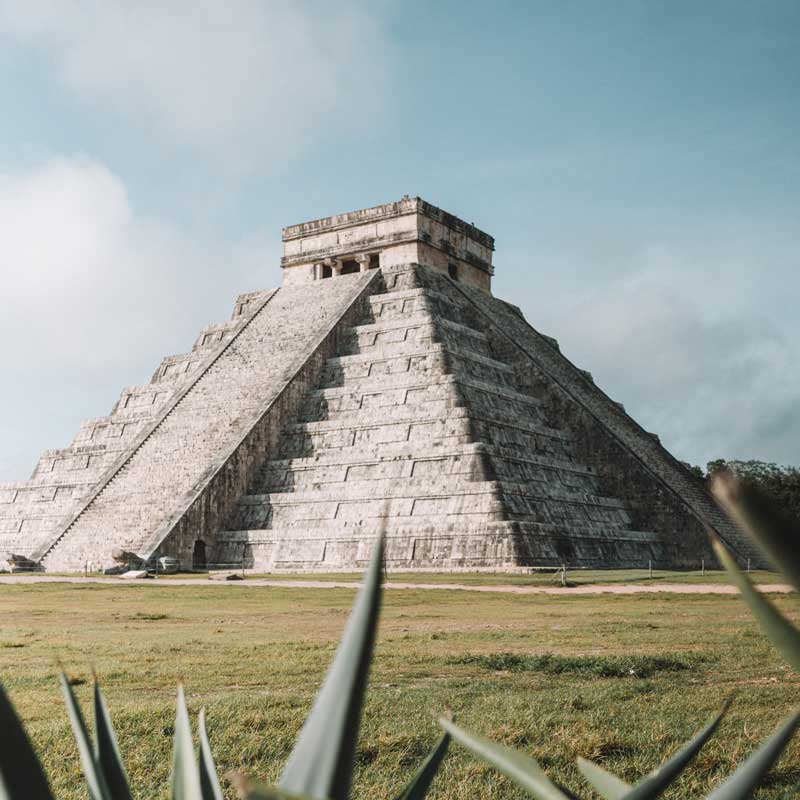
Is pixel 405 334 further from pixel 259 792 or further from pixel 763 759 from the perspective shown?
pixel 259 792

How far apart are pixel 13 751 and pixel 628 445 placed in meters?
25.9

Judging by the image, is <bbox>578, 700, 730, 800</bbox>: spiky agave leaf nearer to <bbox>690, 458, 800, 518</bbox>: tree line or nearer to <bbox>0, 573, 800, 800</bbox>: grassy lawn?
<bbox>0, 573, 800, 800</bbox>: grassy lawn

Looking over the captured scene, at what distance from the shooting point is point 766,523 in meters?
0.80

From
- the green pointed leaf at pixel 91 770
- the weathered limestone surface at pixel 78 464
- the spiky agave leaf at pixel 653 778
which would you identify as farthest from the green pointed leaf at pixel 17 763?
the weathered limestone surface at pixel 78 464

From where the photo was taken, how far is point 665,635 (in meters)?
9.16

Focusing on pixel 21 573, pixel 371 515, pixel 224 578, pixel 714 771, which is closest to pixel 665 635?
pixel 714 771

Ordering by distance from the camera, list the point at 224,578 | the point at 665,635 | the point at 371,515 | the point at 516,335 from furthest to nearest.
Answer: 1. the point at 516,335
2. the point at 371,515
3. the point at 224,578
4. the point at 665,635

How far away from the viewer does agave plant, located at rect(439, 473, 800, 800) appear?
2.63ft

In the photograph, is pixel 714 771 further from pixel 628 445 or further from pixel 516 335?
pixel 516 335

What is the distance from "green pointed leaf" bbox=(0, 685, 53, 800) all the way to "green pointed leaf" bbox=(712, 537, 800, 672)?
2.41 ft

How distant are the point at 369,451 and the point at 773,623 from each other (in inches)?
861

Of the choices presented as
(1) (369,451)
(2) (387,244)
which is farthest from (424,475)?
(2) (387,244)

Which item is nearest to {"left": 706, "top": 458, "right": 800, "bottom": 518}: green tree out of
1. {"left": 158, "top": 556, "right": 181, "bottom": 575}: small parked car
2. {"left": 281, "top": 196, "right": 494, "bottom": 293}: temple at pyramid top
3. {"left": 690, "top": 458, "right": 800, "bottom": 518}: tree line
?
{"left": 690, "top": 458, "right": 800, "bottom": 518}: tree line

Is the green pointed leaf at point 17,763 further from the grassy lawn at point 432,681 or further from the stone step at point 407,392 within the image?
the stone step at point 407,392
